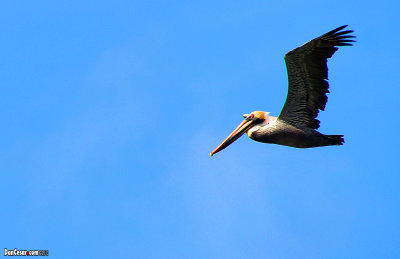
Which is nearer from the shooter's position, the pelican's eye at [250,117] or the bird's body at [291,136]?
the bird's body at [291,136]

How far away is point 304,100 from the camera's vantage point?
76.3ft

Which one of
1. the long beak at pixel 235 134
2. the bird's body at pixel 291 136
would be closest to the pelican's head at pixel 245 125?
the long beak at pixel 235 134

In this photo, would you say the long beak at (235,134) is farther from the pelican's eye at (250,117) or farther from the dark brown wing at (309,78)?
the dark brown wing at (309,78)

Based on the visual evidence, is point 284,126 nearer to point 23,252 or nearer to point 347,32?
point 347,32

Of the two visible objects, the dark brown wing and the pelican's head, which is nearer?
the dark brown wing

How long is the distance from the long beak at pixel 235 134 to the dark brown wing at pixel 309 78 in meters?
1.10

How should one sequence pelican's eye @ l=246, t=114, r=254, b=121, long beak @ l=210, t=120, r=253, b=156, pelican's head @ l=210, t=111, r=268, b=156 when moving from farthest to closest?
long beak @ l=210, t=120, r=253, b=156
pelican's eye @ l=246, t=114, r=254, b=121
pelican's head @ l=210, t=111, r=268, b=156

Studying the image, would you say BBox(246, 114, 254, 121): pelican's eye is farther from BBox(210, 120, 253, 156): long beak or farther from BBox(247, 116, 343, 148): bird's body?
BBox(247, 116, 343, 148): bird's body

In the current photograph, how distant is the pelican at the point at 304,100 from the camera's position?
74.1 ft

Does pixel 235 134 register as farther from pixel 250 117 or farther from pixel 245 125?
pixel 250 117

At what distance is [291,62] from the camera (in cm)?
2275

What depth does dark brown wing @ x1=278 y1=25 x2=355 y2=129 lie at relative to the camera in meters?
22.6

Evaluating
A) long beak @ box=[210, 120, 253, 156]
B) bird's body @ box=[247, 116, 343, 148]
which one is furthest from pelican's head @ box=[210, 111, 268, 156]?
bird's body @ box=[247, 116, 343, 148]

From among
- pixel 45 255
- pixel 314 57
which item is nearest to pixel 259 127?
pixel 314 57
